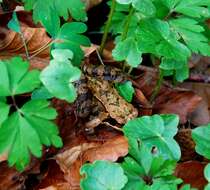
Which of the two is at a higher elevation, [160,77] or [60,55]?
[60,55]

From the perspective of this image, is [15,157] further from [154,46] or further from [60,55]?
[154,46]

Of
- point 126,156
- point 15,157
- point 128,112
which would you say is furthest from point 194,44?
point 15,157

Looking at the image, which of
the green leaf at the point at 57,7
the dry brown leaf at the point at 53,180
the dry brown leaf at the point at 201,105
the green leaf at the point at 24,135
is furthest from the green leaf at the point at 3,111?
the dry brown leaf at the point at 201,105

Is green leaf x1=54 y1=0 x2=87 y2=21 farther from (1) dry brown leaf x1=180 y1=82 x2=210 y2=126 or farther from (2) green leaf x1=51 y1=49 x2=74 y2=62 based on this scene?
(1) dry brown leaf x1=180 y1=82 x2=210 y2=126

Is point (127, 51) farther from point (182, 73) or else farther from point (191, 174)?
point (191, 174)

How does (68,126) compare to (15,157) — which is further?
(68,126)

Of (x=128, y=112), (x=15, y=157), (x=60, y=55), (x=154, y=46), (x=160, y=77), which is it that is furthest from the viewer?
(x=160, y=77)

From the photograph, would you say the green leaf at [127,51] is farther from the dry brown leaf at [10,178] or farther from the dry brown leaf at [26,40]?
the dry brown leaf at [10,178]
